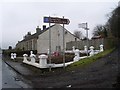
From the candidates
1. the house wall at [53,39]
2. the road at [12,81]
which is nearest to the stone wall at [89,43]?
the house wall at [53,39]

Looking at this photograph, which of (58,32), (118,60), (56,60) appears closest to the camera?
(118,60)

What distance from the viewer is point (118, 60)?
16062 mm

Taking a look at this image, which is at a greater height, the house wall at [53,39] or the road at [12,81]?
the house wall at [53,39]

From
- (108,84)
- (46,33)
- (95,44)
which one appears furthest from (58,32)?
(108,84)

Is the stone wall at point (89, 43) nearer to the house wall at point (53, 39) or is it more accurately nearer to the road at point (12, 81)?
the house wall at point (53, 39)

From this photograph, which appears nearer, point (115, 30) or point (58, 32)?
point (115, 30)

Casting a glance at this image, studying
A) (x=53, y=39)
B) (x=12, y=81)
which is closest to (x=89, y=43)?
(x=53, y=39)

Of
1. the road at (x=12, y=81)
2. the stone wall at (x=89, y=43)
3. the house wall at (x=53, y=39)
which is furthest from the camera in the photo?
the house wall at (x=53, y=39)

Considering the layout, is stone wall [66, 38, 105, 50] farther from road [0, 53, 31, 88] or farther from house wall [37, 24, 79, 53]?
road [0, 53, 31, 88]

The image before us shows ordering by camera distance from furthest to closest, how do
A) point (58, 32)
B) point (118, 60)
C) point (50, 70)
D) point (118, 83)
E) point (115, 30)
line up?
point (58, 32) → point (115, 30) → point (50, 70) → point (118, 60) → point (118, 83)

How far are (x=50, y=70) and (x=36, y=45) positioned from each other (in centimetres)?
4584

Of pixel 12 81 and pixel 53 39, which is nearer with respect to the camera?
pixel 12 81

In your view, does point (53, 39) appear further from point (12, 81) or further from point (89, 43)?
point (12, 81)

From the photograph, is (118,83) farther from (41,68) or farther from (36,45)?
(36,45)
